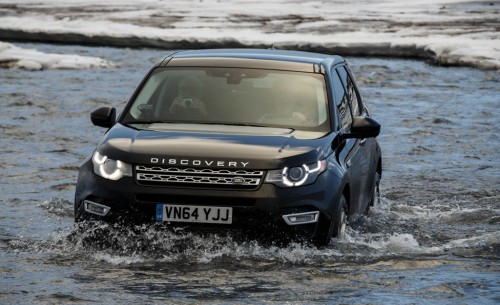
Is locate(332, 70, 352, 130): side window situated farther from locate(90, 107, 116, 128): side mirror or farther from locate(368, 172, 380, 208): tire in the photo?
locate(90, 107, 116, 128): side mirror

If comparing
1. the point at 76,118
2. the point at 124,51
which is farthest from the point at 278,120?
the point at 124,51

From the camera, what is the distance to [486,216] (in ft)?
41.7

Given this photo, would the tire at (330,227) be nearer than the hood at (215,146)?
Result: No

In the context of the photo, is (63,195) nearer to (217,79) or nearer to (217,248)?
(217,79)

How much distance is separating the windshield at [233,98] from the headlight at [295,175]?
2.90 feet

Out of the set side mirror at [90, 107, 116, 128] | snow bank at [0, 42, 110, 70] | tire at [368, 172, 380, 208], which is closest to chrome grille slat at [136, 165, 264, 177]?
side mirror at [90, 107, 116, 128]

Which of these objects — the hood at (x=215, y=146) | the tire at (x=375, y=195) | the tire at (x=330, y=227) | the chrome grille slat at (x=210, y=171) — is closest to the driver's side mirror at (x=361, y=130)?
the hood at (x=215, y=146)

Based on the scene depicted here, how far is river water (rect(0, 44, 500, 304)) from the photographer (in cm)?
840

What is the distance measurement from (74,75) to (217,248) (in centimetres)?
2201

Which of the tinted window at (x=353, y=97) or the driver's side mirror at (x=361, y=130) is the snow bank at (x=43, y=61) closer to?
the tinted window at (x=353, y=97)

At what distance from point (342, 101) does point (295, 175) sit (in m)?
2.01

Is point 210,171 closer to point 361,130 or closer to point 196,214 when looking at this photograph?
point 196,214

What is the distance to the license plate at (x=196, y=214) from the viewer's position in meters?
9.12

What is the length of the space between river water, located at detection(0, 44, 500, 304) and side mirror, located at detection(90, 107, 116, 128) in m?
0.93
